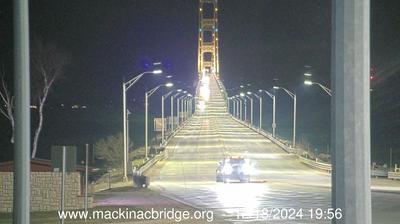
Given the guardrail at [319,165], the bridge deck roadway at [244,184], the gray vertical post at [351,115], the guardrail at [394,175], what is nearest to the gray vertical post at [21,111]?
the gray vertical post at [351,115]

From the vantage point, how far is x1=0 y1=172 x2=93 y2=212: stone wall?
2244cm

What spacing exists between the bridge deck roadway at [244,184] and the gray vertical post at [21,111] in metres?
11.8

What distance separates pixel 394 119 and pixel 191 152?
60.3 meters

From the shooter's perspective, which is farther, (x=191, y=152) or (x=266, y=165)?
(x=191, y=152)

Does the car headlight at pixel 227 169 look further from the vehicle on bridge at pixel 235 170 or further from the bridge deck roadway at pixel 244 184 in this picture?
the bridge deck roadway at pixel 244 184

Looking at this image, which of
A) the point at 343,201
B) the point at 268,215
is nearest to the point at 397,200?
the point at 268,215

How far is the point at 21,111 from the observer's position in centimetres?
783

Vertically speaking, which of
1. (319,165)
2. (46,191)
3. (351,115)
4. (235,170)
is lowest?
(319,165)

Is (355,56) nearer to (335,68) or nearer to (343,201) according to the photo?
(335,68)

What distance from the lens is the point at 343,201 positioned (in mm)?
6477

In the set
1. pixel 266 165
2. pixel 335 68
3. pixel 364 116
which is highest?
pixel 335 68

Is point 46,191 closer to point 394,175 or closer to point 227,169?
point 227,169

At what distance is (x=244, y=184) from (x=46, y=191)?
21944 mm

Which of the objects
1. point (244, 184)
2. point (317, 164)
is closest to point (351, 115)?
point (244, 184)
